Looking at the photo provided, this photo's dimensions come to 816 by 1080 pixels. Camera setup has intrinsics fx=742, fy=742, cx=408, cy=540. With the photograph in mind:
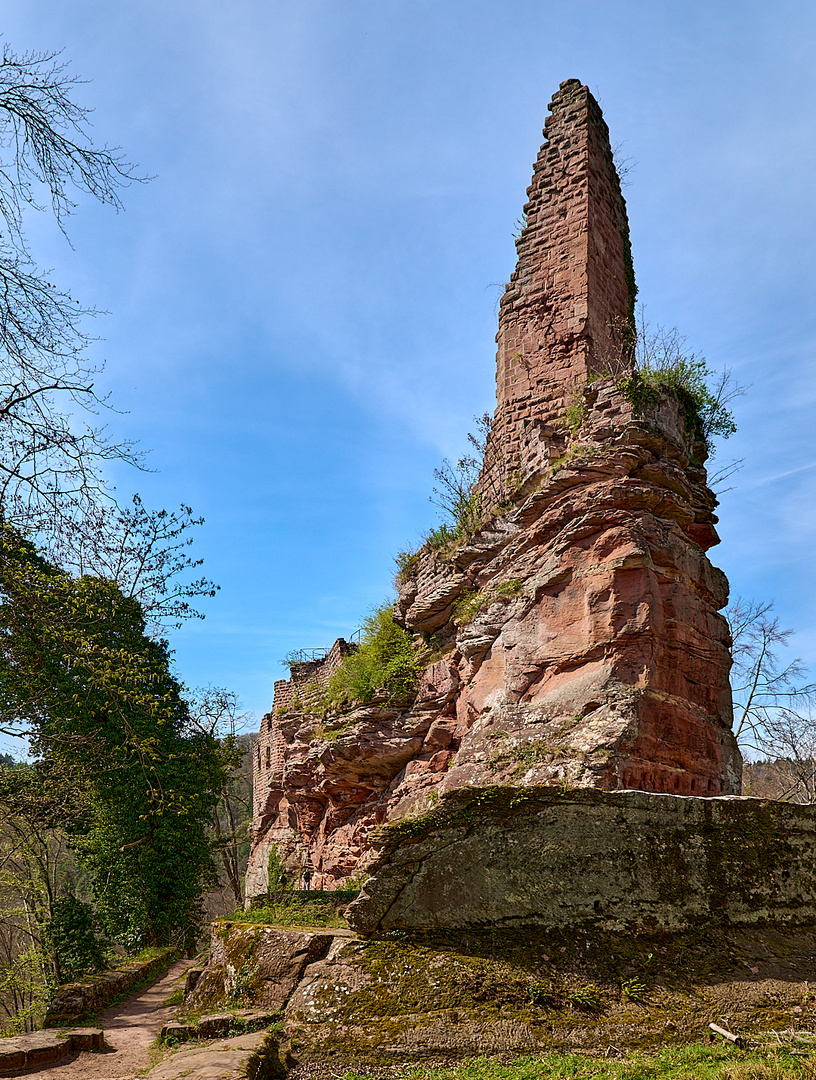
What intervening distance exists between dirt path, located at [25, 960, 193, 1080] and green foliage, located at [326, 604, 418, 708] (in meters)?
5.33

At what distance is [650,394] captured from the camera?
9617mm

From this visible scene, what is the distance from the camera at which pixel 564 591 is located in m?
8.98

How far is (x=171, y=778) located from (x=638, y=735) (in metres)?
13.3

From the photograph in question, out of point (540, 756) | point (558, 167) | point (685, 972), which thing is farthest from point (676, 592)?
point (558, 167)

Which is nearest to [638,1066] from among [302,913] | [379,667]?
[302,913]

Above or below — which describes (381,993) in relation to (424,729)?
below

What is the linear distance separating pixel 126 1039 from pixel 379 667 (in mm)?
6275

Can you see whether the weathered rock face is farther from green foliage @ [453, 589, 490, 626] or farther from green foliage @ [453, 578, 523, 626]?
green foliage @ [453, 589, 490, 626]

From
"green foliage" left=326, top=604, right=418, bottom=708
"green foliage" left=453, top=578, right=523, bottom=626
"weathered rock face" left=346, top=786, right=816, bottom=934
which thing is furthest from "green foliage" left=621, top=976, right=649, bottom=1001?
"green foliage" left=326, top=604, right=418, bottom=708

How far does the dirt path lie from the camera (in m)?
6.54

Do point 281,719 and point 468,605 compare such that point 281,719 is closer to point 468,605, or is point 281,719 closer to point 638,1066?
point 468,605

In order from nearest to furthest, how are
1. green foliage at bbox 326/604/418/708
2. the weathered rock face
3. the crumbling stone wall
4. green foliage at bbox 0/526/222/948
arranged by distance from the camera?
the weathered rock face
green foliage at bbox 326/604/418/708
green foliage at bbox 0/526/222/948
the crumbling stone wall

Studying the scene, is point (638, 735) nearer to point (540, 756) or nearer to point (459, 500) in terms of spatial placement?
point (540, 756)

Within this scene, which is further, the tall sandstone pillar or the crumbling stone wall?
the crumbling stone wall
